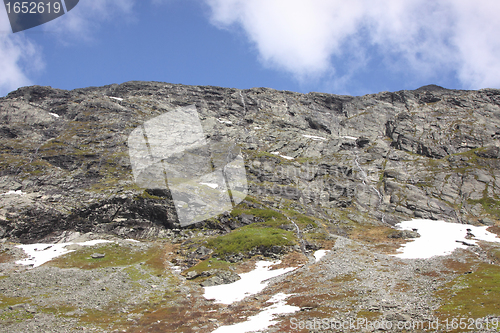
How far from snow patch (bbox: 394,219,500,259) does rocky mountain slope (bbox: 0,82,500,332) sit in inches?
150

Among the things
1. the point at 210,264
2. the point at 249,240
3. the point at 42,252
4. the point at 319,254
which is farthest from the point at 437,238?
the point at 42,252

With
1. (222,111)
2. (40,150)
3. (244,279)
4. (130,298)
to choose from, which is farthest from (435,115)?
(40,150)

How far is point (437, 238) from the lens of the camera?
212 feet

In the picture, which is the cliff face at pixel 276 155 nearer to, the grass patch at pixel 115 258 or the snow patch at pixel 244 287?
the grass patch at pixel 115 258

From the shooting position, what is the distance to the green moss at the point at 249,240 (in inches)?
2215

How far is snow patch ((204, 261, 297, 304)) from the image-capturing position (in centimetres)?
3850

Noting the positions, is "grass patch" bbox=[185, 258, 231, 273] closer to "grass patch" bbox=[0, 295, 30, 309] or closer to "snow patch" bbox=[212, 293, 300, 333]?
"snow patch" bbox=[212, 293, 300, 333]

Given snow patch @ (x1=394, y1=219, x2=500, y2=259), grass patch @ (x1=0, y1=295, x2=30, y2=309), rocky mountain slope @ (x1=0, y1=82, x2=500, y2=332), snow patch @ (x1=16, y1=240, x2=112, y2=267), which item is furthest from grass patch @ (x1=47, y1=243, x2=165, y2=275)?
snow patch @ (x1=394, y1=219, x2=500, y2=259)

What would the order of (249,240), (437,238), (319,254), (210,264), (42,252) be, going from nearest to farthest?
(210,264) < (42,252) < (319,254) < (249,240) < (437,238)

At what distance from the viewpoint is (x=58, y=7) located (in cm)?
1777

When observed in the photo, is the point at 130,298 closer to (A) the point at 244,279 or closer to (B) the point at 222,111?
(A) the point at 244,279

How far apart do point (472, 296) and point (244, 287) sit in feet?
87.5

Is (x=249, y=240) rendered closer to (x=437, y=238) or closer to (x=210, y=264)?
(x=210, y=264)

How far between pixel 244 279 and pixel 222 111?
128 meters
